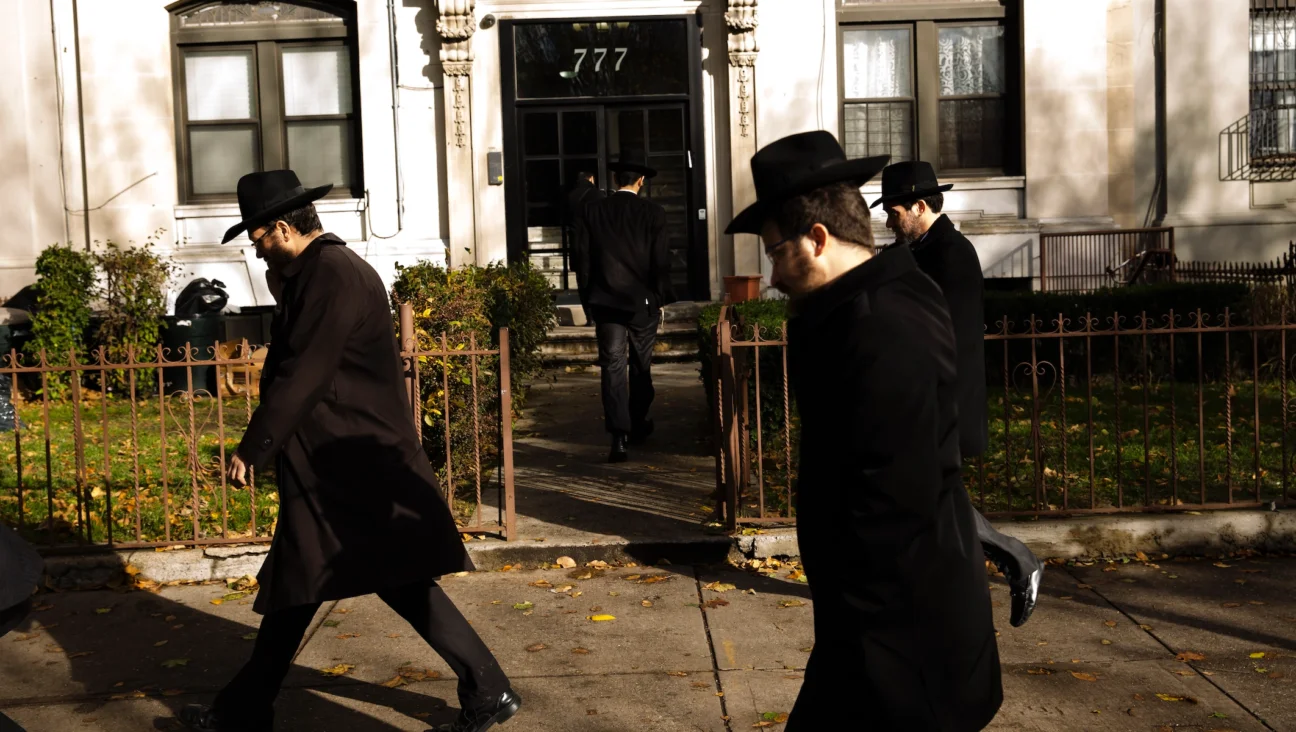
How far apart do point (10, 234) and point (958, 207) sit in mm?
10861

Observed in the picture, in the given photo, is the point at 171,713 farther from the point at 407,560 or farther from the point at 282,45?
the point at 282,45

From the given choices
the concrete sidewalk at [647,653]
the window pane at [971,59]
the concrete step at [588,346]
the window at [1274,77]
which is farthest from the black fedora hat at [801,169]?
the window at [1274,77]

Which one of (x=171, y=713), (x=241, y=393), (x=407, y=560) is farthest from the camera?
(x=241, y=393)

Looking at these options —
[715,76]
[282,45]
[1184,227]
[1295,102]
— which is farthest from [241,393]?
[1295,102]

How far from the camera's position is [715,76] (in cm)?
1627

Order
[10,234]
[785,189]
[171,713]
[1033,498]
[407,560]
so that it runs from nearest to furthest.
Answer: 1. [785,189]
2. [407,560]
3. [171,713]
4. [1033,498]
5. [10,234]

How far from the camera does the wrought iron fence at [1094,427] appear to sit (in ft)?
24.2

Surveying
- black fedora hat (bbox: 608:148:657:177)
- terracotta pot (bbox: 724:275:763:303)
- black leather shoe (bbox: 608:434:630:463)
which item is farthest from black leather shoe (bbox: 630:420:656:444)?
terracotta pot (bbox: 724:275:763:303)

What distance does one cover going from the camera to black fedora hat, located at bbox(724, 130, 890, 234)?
311cm

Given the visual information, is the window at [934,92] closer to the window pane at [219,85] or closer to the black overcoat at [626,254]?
the window pane at [219,85]

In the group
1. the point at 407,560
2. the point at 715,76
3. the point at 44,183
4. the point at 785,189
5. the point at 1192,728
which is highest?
the point at 715,76

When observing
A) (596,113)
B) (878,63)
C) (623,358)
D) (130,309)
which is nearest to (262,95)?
(130,309)

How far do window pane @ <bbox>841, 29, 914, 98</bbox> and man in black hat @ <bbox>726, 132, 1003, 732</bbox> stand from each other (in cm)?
1402

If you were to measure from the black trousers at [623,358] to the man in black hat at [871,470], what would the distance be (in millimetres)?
6456
